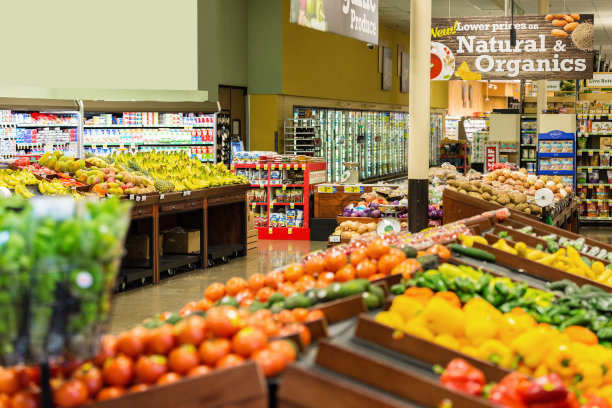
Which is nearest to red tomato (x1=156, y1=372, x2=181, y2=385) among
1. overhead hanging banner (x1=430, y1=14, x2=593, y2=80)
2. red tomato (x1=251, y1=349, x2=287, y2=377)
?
red tomato (x1=251, y1=349, x2=287, y2=377)

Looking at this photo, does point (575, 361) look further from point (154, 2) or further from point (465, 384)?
point (154, 2)

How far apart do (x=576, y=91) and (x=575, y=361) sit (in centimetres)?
1388

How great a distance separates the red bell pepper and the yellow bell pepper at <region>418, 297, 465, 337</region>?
357 mm

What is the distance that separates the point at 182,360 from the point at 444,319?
3.10ft

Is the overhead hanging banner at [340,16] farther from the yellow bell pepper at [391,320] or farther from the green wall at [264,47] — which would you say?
the green wall at [264,47]

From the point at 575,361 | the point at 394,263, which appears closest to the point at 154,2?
the point at 394,263

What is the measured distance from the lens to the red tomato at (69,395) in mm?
2092

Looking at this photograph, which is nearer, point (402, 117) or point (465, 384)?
point (465, 384)

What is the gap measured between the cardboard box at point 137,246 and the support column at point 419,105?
10.6 feet

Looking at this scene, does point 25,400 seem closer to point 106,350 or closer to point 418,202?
point 106,350

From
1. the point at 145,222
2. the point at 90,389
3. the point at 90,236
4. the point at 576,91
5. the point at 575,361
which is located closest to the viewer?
the point at 90,236

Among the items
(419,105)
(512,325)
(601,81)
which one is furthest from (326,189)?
(512,325)

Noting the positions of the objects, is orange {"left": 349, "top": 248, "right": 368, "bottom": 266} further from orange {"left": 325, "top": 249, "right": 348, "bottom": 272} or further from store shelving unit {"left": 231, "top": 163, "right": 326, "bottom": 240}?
store shelving unit {"left": 231, "top": 163, "right": 326, "bottom": 240}

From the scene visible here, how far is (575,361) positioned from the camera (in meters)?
2.67
